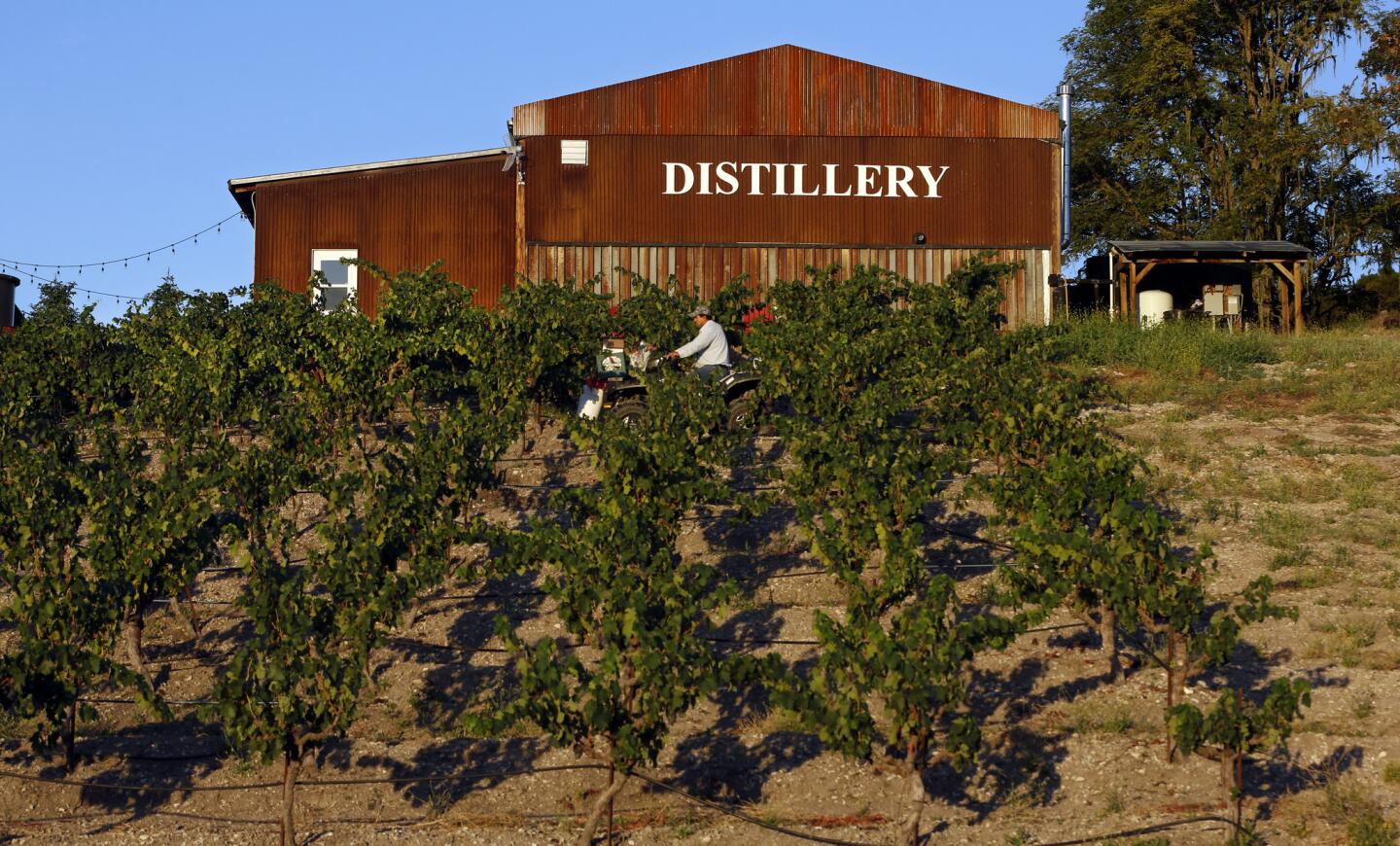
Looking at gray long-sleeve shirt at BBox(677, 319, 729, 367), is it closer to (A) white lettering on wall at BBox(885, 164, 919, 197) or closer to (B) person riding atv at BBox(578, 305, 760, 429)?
(B) person riding atv at BBox(578, 305, 760, 429)

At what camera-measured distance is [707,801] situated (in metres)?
10.4

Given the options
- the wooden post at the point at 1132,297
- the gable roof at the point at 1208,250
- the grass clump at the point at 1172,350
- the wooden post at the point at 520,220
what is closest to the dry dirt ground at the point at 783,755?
the grass clump at the point at 1172,350

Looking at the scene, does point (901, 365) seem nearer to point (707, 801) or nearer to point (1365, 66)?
point (707, 801)

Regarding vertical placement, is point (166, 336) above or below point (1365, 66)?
below

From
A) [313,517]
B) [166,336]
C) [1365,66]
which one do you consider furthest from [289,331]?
[1365,66]

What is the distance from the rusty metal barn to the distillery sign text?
0.02m

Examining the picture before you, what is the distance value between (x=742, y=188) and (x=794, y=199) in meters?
0.90

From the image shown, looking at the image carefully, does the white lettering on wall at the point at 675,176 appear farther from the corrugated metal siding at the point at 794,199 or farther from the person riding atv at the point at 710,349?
the person riding atv at the point at 710,349

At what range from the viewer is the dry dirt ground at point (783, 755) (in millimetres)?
10133

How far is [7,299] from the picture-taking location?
93.7 ft

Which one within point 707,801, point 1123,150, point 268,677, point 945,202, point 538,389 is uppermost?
point 1123,150

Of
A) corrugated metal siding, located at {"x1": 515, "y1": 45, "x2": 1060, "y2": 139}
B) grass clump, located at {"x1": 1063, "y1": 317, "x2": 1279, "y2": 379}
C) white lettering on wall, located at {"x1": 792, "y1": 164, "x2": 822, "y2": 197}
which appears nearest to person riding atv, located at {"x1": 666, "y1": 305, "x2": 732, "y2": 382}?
grass clump, located at {"x1": 1063, "y1": 317, "x2": 1279, "y2": 379}

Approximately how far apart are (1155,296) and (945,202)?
482 centimetres

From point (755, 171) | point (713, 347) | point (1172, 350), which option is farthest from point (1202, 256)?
point (713, 347)
